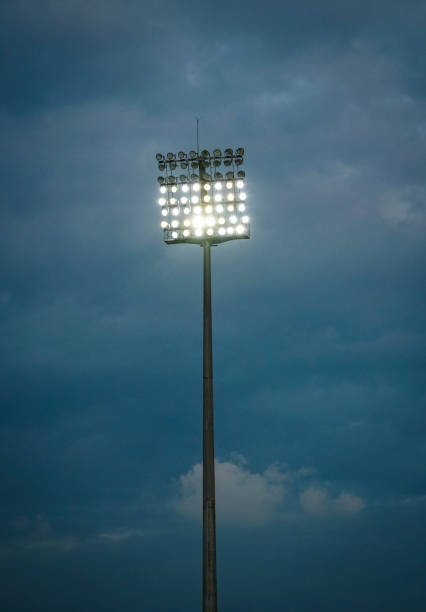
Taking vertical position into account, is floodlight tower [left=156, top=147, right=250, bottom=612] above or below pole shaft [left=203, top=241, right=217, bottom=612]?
above

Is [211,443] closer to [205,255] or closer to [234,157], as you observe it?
[205,255]

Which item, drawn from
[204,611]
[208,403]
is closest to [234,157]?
[208,403]

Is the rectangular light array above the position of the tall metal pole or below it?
above

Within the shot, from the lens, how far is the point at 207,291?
22.0m

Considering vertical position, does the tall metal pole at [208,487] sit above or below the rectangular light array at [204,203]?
below

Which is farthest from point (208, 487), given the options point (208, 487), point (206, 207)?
point (206, 207)

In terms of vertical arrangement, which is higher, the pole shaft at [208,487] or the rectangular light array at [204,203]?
the rectangular light array at [204,203]

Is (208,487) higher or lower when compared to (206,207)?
lower

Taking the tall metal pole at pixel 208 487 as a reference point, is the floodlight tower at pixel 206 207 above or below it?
above

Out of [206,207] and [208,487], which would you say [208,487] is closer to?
[208,487]

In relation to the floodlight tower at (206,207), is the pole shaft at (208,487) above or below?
below

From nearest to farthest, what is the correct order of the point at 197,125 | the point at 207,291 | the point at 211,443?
the point at 211,443 → the point at 207,291 → the point at 197,125

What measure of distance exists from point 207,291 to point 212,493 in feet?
20.9

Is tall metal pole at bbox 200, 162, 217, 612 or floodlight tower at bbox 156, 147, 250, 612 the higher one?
floodlight tower at bbox 156, 147, 250, 612
